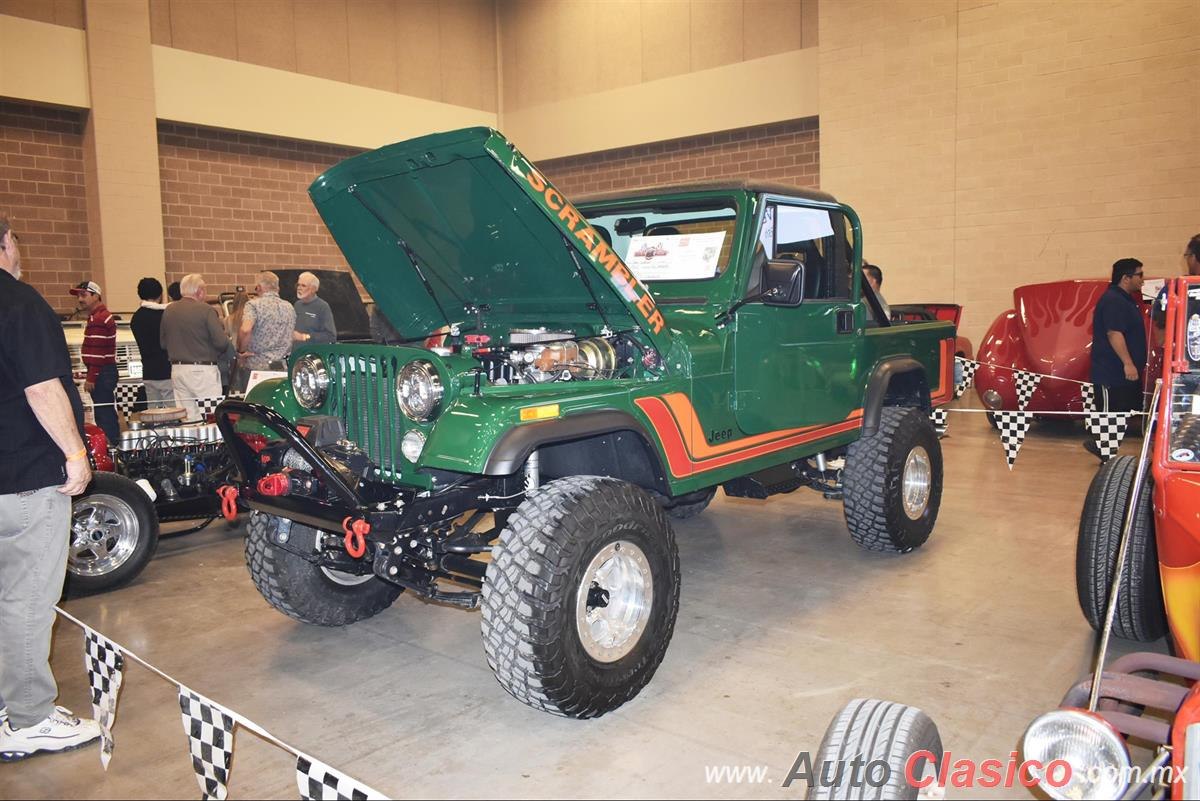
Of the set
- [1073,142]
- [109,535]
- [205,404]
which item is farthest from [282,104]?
[1073,142]

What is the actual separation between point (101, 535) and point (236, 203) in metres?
10.9

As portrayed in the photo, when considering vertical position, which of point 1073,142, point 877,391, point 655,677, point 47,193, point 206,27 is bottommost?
point 655,677

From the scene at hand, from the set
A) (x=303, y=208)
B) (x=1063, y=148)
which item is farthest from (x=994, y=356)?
(x=303, y=208)

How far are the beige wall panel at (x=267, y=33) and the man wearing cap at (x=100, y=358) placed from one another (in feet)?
27.5

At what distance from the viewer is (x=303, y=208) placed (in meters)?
15.6

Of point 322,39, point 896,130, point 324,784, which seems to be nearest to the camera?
point 324,784

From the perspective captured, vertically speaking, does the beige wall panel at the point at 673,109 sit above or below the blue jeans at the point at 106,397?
above

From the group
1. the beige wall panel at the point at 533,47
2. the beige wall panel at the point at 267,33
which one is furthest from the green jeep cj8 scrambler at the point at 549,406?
the beige wall panel at the point at 533,47

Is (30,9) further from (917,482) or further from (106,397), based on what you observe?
(917,482)

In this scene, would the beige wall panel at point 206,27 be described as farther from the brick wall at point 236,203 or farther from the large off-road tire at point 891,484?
the large off-road tire at point 891,484

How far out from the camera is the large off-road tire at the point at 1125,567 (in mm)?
3596

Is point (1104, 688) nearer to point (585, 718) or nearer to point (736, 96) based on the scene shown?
point (585, 718)

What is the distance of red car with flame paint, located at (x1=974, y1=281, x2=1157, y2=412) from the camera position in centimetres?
912

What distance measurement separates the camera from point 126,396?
838 centimetres
